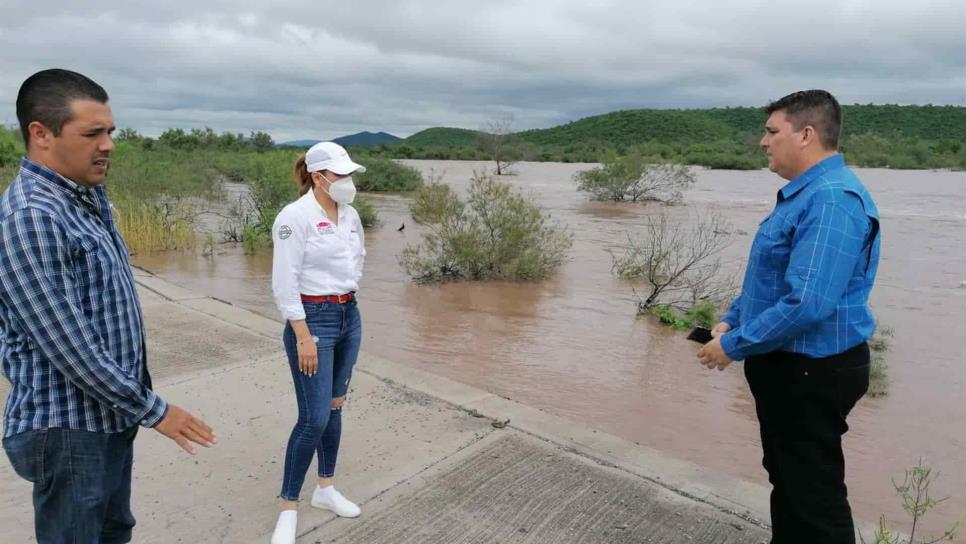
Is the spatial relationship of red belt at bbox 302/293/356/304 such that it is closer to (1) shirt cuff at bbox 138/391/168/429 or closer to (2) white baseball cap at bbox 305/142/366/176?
(2) white baseball cap at bbox 305/142/366/176

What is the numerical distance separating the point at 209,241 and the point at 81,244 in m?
12.9

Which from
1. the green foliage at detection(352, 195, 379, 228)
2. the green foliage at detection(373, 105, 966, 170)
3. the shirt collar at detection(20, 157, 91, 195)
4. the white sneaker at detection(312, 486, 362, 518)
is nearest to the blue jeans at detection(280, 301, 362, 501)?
the white sneaker at detection(312, 486, 362, 518)

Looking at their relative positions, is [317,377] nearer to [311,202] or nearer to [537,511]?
[311,202]

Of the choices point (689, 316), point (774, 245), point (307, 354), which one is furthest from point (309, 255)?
→ point (689, 316)

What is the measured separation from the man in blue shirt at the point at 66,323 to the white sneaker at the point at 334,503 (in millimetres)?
1369

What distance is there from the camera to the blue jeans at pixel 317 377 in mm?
2994

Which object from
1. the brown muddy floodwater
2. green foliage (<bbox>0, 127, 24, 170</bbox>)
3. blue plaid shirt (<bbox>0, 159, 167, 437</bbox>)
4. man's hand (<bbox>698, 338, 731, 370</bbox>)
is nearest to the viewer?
blue plaid shirt (<bbox>0, 159, 167, 437</bbox>)

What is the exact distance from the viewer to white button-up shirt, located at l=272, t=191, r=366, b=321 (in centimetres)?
A: 288

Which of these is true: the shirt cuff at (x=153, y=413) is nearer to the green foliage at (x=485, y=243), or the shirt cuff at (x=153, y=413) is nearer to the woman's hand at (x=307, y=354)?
the woman's hand at (x=307, y=354)

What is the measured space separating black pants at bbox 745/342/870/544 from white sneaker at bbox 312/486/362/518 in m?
1.93

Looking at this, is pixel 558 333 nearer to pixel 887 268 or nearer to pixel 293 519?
pixel 293 519

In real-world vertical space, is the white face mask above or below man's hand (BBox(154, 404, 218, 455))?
above

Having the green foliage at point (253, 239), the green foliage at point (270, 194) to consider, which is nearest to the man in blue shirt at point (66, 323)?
the green foliage at point (253, 239)

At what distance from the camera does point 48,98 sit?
1806mm
